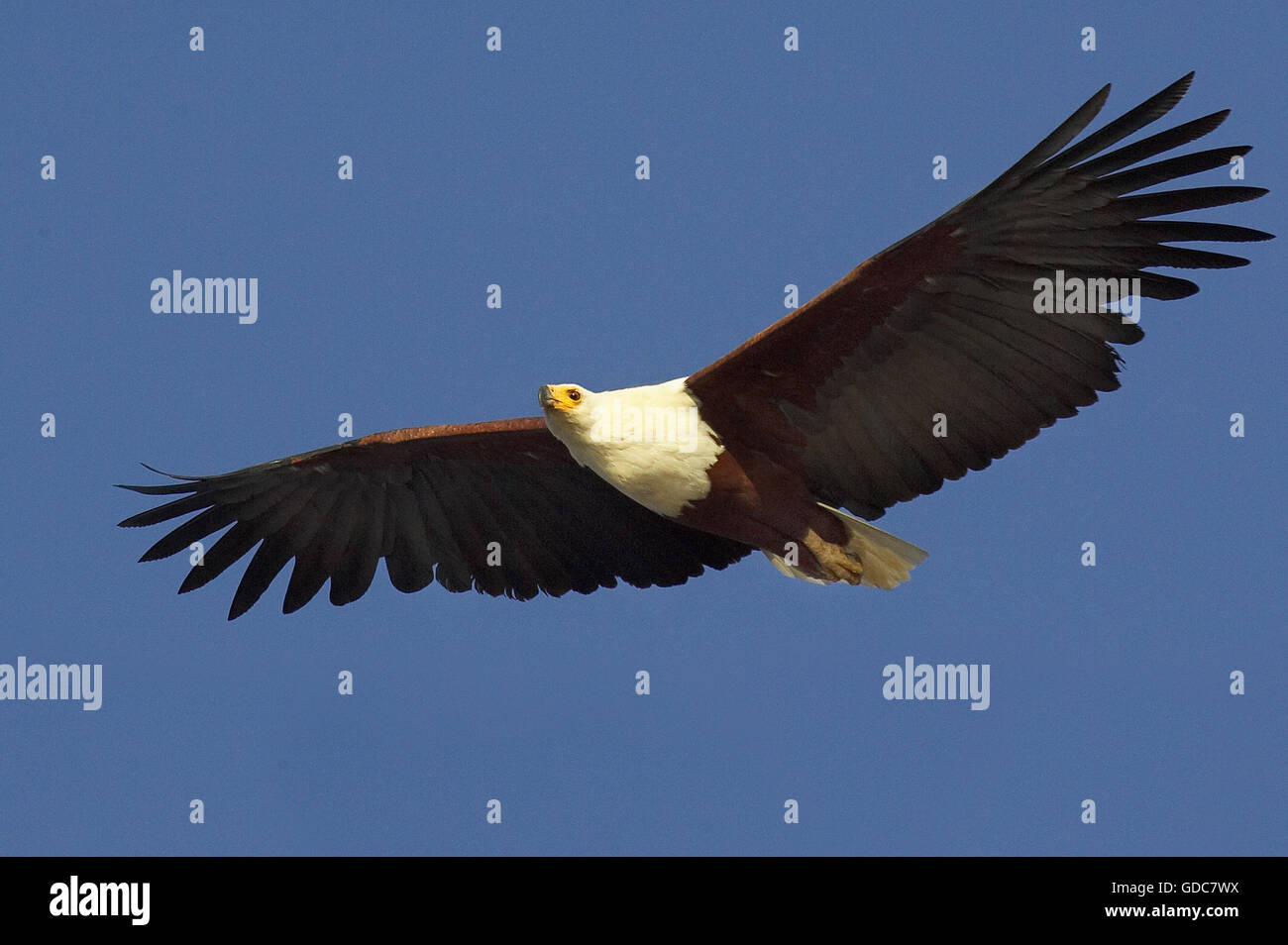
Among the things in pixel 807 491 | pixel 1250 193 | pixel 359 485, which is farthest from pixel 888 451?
pixel 359 485

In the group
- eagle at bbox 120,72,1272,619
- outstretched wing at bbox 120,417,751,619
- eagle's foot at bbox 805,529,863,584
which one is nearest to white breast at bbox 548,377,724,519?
eagle at bbox 120,72,1272,619

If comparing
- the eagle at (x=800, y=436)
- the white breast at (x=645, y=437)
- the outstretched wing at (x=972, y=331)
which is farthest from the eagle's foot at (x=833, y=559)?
the white breast at (x=645, y=437)

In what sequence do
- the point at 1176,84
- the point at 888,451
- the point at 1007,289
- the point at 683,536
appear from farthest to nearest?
1. the point at 683,536
2. the point at 888,451
3. the point at 1007,289
4. the point at 1176,84

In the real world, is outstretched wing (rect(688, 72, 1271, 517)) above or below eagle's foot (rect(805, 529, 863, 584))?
above

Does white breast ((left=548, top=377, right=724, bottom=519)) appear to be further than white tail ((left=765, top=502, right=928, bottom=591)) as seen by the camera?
No

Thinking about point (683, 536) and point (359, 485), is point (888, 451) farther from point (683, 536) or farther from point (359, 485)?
point (359, 485)

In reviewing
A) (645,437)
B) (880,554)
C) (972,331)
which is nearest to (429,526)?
(645,437)

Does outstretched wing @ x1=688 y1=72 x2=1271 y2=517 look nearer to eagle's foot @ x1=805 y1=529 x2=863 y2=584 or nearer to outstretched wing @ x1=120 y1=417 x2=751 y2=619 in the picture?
eagle's foot @ x1=805 y1=529 x2=863 y2=584

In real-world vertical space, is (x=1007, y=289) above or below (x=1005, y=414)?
above
